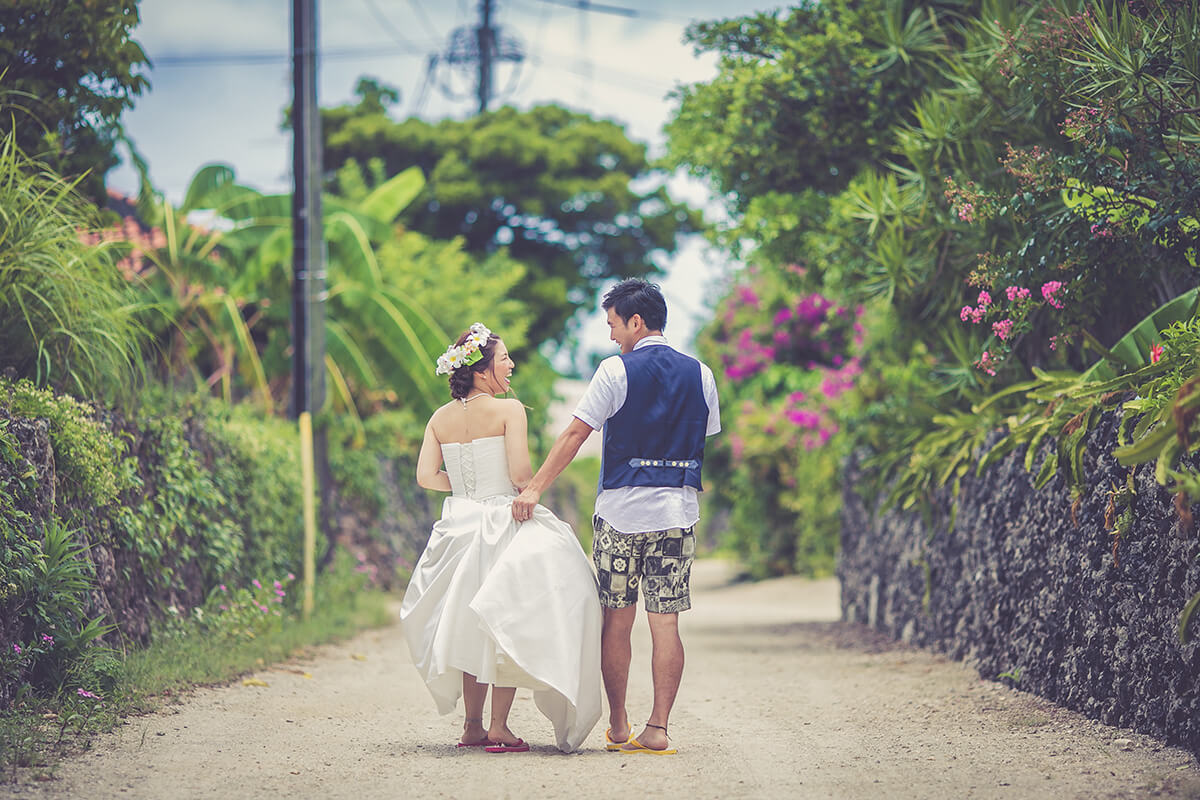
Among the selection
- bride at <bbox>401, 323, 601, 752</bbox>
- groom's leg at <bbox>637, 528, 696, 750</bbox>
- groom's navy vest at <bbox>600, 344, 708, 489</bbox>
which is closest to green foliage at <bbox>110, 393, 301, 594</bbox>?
bride at <bbox>401, 323, 601, 752</bbox>

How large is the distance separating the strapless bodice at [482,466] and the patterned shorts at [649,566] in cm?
56

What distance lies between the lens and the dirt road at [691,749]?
5.24 metres

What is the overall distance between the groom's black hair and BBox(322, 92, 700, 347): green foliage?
22.6 m

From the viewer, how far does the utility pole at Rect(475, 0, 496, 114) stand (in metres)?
33.5

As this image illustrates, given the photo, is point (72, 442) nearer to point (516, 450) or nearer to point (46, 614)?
point (46, 614)

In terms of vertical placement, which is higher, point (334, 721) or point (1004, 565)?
point (1004, 565)

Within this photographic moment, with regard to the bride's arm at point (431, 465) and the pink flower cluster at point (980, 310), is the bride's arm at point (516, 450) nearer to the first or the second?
the bride's arm at point (431, 465)

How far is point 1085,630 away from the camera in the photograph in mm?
6832

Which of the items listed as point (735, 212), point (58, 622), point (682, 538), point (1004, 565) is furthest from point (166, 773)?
point (735, 212)

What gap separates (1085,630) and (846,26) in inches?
251

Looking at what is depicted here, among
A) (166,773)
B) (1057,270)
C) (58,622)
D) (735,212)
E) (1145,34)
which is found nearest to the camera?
(166,773)

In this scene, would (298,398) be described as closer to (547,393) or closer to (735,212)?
(735,212)

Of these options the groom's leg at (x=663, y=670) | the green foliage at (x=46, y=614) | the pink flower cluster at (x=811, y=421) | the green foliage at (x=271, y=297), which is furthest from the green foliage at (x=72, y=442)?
the pink flower cluster at (x=811, y=421)

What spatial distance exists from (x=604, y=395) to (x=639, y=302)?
54 centimetres
